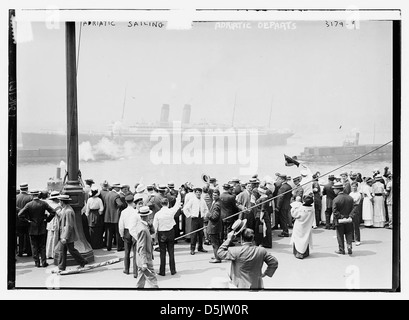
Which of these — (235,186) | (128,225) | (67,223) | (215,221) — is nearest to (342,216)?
(235,186)

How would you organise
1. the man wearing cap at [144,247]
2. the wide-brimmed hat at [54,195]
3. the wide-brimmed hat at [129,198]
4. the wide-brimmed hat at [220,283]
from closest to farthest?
the man wearing cap at [144,247] < the wide-brimmed hat at [129,198] < the wide-brimmed hat at [220,283] < the wide-brimmed hat at [54,195]

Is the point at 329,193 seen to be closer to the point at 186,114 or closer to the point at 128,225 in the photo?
the point at 186,114

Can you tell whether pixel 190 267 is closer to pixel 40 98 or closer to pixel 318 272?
pixel 318 272

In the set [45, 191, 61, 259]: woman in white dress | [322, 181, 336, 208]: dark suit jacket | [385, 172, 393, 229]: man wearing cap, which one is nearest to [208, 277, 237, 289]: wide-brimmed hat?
[322, 181, 336, 208]: dark suit jacket

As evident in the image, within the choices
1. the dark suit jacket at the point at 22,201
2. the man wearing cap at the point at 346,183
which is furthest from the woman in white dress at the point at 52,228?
the man wearing cap at the point at 346,183

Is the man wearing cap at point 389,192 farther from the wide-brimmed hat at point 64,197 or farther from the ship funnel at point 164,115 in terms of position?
the wide-brimmed hat at point 64,197

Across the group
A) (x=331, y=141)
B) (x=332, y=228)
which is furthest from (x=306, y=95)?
(x=332, y=228)
